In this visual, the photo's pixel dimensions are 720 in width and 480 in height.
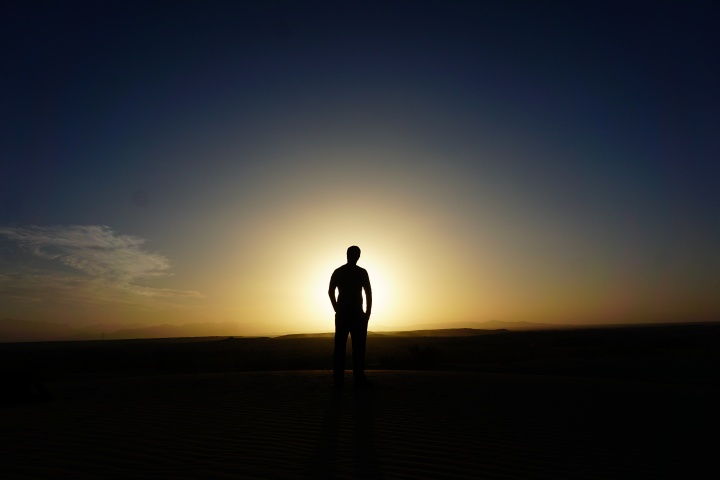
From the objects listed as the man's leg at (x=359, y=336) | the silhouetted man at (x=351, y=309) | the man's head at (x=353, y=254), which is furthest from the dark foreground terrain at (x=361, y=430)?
the man's head at (x=353, y=254)

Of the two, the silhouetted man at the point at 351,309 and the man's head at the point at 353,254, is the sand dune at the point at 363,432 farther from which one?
the man's head at the point at 353,254

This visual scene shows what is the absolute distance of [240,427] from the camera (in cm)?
641

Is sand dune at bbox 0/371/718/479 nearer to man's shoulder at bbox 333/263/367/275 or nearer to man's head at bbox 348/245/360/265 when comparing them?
man's shoulder at bbox 333/263/367/275

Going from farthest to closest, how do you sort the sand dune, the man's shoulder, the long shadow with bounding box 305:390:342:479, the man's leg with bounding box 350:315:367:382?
the man's shoulder < the man's leg with bounding box 350:315:367:382 < the sand dune < the long shadow with bounding box 305:390:342:479

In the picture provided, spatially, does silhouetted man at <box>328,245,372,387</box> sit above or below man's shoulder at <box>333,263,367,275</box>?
below

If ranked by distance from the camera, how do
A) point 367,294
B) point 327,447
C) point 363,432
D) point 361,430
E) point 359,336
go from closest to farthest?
1. point 327,447
2. point 363,432
3. point 361,430
4. point 359,336
5. point 367,294

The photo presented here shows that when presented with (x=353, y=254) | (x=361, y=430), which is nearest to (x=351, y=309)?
(x=353, y=254)

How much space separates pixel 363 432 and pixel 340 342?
10.4ft

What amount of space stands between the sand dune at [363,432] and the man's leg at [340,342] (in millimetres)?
333

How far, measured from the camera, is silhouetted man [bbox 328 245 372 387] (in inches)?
356

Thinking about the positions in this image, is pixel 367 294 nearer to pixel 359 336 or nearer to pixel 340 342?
pixel 359 336

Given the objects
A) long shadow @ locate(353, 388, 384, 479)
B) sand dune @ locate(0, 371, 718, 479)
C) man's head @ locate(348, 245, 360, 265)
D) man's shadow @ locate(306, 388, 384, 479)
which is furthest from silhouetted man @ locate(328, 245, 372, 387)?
man's shadow @ locate(306, 388, 384, 479)

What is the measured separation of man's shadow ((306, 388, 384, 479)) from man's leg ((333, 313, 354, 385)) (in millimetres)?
955

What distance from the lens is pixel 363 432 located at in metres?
5.97
